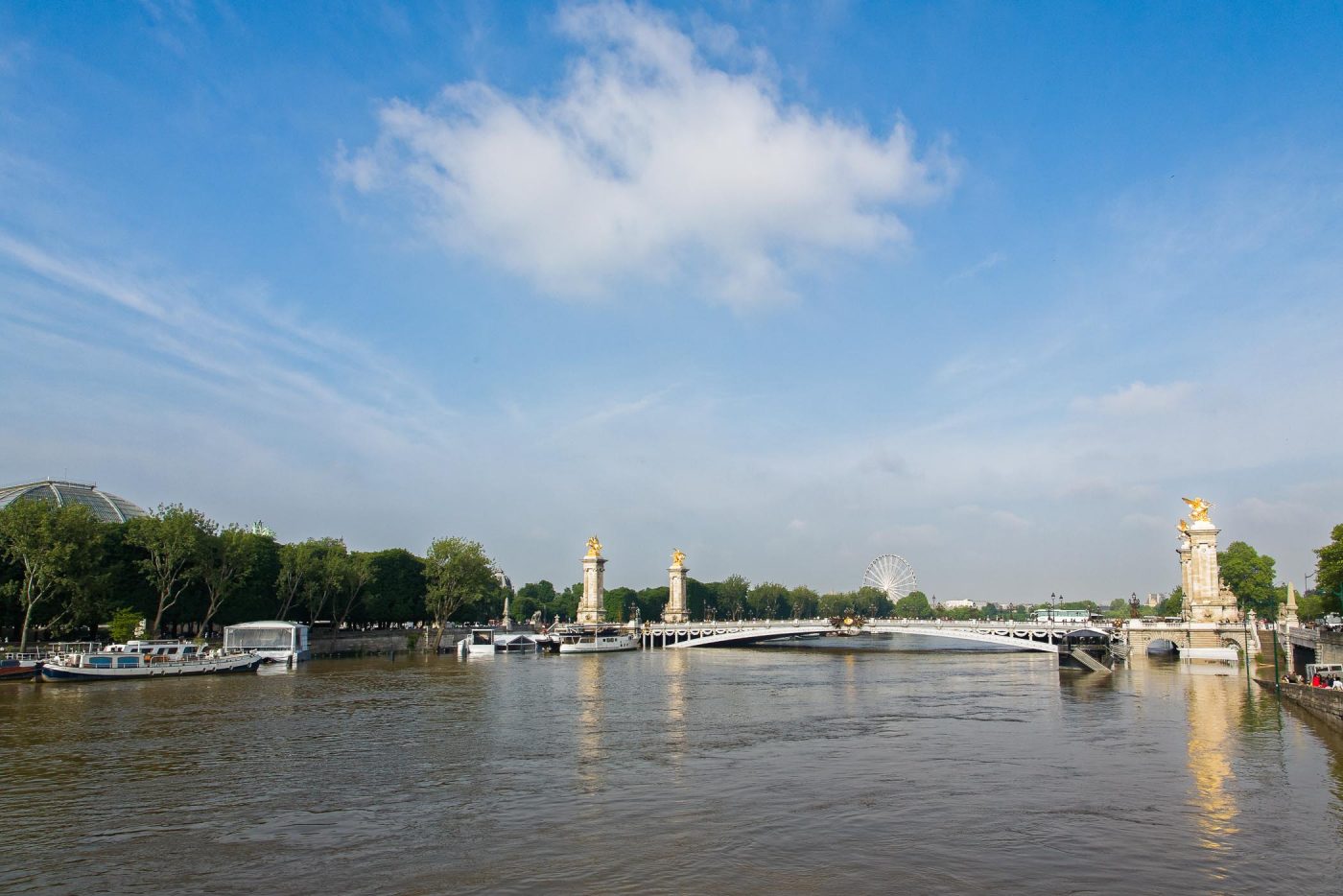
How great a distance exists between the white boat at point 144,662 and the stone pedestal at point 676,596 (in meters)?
79.3

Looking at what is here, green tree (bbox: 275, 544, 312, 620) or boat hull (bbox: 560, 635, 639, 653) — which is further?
boat hull (bbox: 560, 635, 639, 653)

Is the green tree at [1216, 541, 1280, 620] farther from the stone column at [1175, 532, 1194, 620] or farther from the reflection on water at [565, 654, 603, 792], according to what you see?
the reflection on water at [565, 654, 603, 792]

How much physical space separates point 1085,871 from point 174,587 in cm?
7784

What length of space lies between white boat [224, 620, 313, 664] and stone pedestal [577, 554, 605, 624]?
60.6 m

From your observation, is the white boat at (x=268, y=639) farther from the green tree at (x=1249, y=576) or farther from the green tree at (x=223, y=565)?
the green tree at (x=1249, y=576)

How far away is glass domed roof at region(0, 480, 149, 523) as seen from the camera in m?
100

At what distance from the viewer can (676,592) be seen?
144 m

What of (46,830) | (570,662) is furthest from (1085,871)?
(570,662)

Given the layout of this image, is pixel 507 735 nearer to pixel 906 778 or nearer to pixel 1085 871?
pixel 906 778

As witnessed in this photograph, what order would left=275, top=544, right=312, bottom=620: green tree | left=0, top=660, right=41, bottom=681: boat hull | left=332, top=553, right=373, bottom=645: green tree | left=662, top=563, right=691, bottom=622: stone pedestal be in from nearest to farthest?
1. left=0, top=660, right=41, bottom=681: boat hull
2. left=275, top=544, right=312, bottom=620: green tree
3. left=332, top=553, right=373, bottom=645: green tree
4. left=662, top=563, right=691, bottom=622: stone pedestal

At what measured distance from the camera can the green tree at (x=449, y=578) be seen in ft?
348

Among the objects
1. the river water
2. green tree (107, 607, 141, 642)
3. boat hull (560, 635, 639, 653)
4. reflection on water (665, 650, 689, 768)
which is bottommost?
boat hull (560, 635, 639, 653)

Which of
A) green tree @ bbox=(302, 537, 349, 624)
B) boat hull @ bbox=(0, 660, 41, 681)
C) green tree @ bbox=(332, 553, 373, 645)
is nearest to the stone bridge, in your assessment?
green tree @ bbox=(332, 553, 373, 645)

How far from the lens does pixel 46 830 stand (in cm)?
2164
